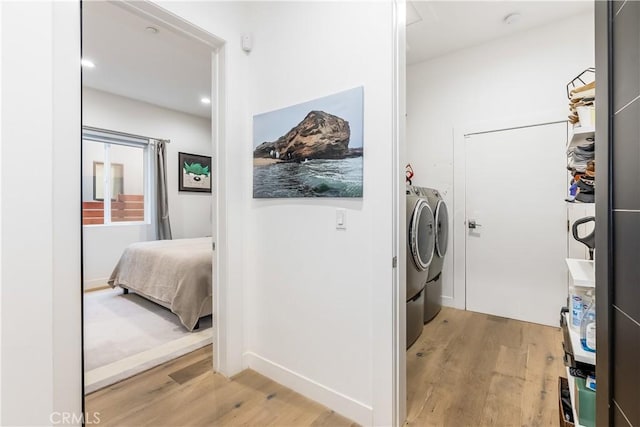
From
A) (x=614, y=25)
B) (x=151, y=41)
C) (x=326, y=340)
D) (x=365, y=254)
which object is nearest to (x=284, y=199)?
(x=365, y=254)

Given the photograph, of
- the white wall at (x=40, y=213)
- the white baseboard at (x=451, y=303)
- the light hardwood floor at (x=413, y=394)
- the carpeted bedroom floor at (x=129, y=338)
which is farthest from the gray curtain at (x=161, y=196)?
the white baseboard at (x=451, y=303)

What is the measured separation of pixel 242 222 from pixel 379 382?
4.20ft

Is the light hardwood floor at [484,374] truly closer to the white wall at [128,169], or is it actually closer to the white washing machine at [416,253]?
the white washing machine at [416,253]

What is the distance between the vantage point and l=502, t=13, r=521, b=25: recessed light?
260cm

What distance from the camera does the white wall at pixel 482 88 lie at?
8.73 ft

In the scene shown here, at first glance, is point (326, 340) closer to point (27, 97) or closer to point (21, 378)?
point (21, 378)

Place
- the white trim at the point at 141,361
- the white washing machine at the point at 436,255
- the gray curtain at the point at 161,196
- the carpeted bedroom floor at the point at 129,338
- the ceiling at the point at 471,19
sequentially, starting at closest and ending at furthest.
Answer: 1. the white trim at the point at 141,361
2. the carpeted bedroom floor at the point at 129,338
3. the ceiling at the point at 471,19
4. the white washing machine at the point at 436,255
5. the gray curtain at the point at 161,196

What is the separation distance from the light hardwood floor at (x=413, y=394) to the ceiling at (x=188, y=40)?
2174 millimetres

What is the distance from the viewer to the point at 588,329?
1175mm

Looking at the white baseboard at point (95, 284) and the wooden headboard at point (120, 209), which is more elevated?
the wooden headboard at point (120, 209)

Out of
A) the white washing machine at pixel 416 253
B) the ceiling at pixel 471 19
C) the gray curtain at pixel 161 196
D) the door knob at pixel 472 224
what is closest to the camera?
the white washing machine at pixel 416 253

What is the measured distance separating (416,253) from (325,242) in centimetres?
93

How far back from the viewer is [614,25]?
2.86 feet

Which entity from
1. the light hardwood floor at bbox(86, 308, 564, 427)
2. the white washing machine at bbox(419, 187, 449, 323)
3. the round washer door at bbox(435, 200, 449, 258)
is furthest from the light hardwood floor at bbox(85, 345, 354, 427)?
the round washer door at bbox(435, 200, 449, 258)
